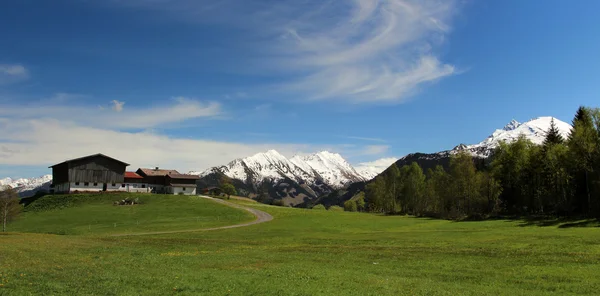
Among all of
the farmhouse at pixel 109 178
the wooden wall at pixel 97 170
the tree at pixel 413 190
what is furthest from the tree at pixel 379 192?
the wooden wall at pixel 97 170

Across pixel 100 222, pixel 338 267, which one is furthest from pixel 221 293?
pixel 100 222

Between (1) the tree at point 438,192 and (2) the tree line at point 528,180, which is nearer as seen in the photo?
(2) the tree line at point 528,180

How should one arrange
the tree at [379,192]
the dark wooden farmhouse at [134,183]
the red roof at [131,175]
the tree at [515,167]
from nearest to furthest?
1. the tree at [515,167]
2. the dark wooden farmhouse at [134,183]
3. the red roof at [131,175]
4. the tree at [379,192]

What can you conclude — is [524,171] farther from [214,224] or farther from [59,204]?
[59,204]

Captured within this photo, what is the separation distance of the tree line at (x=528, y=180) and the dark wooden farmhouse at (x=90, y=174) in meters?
102

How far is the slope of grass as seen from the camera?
81869 millimetres

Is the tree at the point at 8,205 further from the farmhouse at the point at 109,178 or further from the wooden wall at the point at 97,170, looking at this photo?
the wooden wall at the point at 97,170

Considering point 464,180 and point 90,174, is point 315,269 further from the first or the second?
point 90,174

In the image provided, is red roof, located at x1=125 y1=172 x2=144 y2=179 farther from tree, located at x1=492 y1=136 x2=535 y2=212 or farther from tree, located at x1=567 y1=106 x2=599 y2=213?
tree, located at x1=567 y1=106 x2=599 y2=213

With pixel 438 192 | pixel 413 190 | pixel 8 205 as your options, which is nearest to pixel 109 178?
pixel 8 205

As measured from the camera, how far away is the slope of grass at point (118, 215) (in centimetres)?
8187

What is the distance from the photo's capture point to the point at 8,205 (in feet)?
239

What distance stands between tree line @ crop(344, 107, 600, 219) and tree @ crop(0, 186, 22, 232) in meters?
97.1

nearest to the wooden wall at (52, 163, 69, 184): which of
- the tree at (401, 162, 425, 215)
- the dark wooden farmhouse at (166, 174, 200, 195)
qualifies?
the dark wooden farmhouse at (166, 174, 200, 195)
